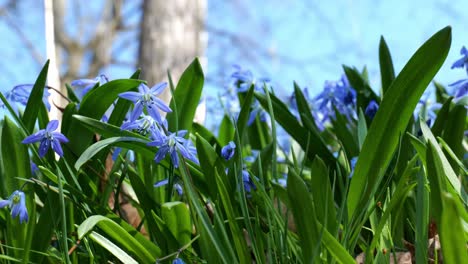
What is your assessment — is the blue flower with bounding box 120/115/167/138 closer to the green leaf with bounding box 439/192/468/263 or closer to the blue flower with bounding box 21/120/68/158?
the blue flower with bounding box 21/120/68/158

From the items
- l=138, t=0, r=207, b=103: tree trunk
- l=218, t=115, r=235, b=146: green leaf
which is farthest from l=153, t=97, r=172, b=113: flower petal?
l=138, t=0, r=207, b=103: tree trunk

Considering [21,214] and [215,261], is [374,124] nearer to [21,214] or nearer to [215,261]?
[215,261]

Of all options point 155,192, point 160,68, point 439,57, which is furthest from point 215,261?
point 160,68

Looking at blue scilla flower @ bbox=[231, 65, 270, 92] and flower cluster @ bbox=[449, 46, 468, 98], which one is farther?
blue scilla flower @ bbox=[231, 65, 270, 92]

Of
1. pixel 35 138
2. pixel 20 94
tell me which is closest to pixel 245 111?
pixel 35 138

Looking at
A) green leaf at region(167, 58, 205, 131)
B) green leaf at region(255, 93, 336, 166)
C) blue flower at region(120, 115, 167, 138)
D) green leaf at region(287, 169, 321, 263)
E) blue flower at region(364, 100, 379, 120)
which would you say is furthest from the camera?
blue flower at region(364, 100, 379, 120)

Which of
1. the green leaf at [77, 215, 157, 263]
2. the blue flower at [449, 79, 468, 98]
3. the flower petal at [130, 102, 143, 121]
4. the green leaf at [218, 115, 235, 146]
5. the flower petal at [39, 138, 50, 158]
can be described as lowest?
the green leaf at [77, 215, 157, 263]

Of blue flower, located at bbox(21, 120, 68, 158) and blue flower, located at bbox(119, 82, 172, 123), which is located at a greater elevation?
blue flower, located at bbox(119, 82, 172, 123)
